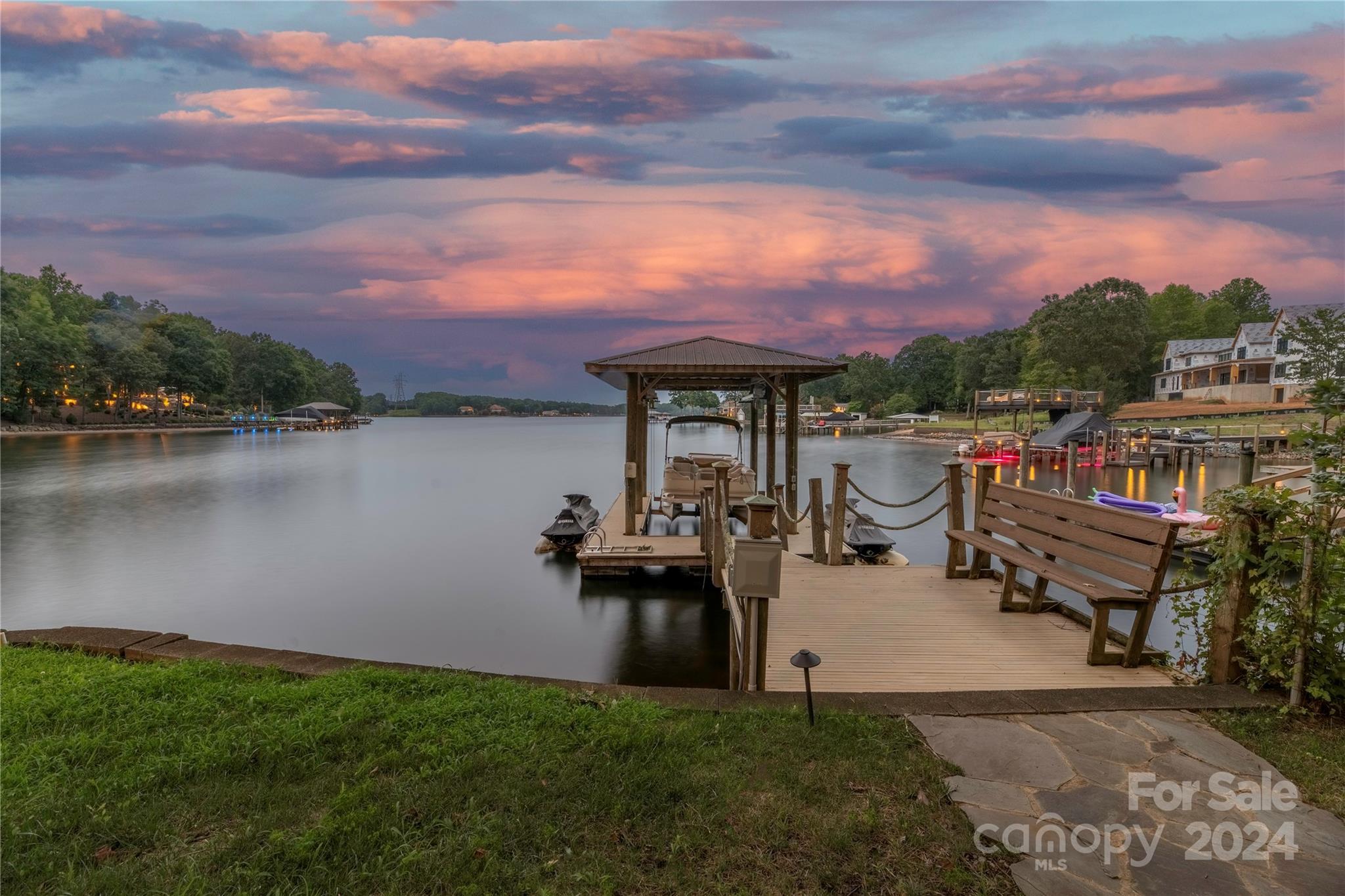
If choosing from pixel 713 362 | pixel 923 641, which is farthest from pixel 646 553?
pixel 923 641

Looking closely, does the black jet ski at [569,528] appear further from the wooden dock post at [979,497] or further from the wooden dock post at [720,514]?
the wooden dock post at [979,497]

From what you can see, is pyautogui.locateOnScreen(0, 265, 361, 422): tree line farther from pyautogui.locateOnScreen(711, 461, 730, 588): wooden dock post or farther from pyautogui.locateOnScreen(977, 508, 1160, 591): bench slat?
pyautogui.locateOnScreen(977, 508, 1160, 591): bench slat

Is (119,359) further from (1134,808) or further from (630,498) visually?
(1134,808)

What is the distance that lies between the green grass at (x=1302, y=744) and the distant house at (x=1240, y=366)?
5390 cm

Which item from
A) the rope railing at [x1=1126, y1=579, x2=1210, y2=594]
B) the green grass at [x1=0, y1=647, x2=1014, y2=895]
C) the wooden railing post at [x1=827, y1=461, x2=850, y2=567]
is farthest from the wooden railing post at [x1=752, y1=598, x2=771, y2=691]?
the wooden railing post at [x1=827, y1=461, x2=850, y2=567]

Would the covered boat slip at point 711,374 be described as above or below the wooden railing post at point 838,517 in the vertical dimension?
above

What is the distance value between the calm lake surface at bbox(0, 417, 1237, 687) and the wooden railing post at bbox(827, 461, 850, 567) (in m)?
1.94

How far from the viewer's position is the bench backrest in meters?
4.29

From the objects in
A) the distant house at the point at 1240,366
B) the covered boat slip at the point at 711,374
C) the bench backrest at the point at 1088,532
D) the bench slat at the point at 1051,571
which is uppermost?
the distant house at the point at 1240,366

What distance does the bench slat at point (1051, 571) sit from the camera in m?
4.37

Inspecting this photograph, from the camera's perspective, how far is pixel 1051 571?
5066 millimetres

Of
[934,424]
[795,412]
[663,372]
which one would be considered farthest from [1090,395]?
[663,372]

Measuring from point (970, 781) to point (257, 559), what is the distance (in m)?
16.2

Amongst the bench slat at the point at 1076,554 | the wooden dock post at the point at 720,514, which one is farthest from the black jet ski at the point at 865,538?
the bench slat at the point at 1076,554
